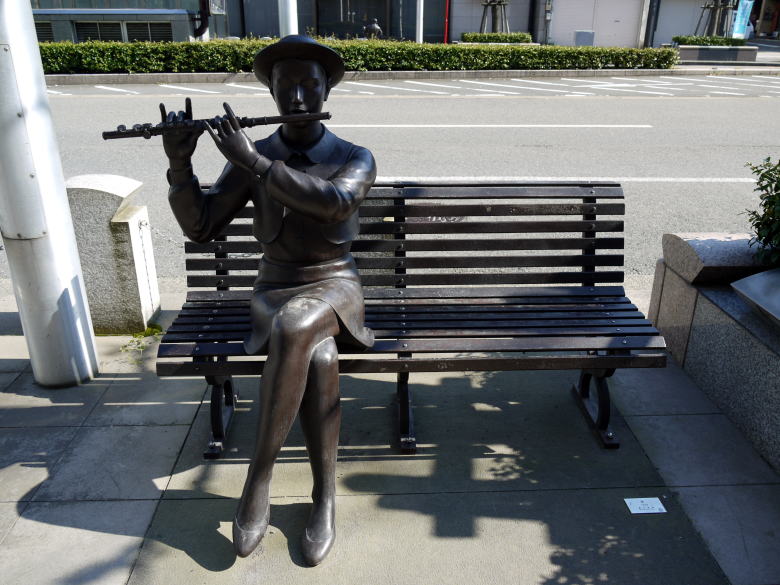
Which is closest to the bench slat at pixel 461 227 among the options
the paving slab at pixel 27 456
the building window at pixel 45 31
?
the paving slab at pixel 27 456

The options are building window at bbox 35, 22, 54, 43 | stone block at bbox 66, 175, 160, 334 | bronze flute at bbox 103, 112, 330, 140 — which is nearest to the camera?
bronze flute at bbox 103, 112, 330, 140

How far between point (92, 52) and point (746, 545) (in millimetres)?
18146

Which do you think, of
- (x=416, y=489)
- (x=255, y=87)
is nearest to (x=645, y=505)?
(x=416, y=489)

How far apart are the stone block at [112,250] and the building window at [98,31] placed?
Result: 57.5ft

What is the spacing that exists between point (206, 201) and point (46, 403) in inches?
62.5

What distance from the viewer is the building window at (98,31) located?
63.4ft

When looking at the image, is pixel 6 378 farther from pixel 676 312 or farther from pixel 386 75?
pixel 386 75

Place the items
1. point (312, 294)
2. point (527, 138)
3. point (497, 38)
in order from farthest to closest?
1. point (497, 38)
2. point (527, 138)
3. point (312, 294)

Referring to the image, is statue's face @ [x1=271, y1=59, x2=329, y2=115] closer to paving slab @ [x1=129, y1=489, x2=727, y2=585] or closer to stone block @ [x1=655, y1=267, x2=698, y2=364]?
paving slab @ [x1=129, y1=489, x2=727, y2=585]

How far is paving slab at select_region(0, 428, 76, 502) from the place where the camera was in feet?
9.98

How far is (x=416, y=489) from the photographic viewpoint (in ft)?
10.0

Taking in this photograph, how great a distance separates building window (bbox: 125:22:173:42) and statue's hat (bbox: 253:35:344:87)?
18.4 meters

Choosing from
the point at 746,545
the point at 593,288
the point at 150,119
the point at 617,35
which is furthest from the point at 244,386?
the point at 617,35

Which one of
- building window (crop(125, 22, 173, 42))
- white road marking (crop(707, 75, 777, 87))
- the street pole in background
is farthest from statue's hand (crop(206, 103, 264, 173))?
white road marking (crop(707, 75, 777, 87))
